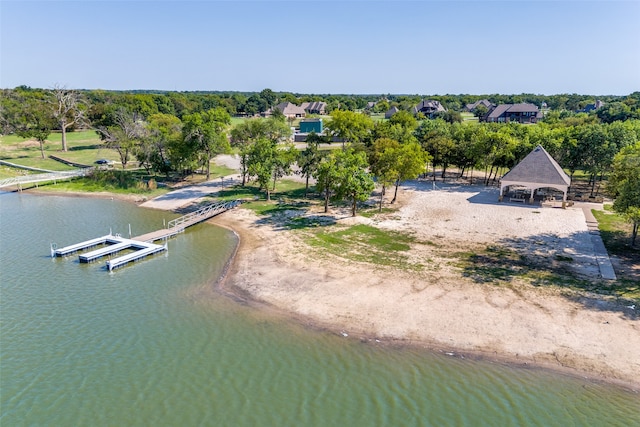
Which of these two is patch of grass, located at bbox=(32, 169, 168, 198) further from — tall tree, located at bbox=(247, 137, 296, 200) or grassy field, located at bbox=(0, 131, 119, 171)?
tall tree, located at bbox=(247, 137, 296, 200)

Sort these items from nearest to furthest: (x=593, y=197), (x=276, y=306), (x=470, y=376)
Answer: (x=470, y=376) < (x=276, y=306) < (x=593, y=197)

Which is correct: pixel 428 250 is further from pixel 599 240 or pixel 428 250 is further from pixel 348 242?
pixel 599 240

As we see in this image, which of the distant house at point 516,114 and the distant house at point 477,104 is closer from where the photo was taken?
the distant house at point 516,114

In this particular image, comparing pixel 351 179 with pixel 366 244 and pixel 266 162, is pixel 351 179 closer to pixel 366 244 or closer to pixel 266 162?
pixel 366 244

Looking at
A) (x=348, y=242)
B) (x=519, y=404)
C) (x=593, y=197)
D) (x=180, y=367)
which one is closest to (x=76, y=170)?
(x=348, y=242)

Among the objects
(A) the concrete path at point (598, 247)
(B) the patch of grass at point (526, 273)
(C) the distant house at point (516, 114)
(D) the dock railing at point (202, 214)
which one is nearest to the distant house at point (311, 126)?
(C) the distant house at point (516, 114)

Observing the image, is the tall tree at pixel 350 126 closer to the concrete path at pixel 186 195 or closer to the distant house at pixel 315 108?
the concrete path at pixel 186 195

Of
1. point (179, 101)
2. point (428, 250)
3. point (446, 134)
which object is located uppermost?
point (179, 101)
